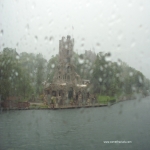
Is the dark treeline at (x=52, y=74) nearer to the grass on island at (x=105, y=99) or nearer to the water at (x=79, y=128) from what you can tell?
the grass on island at (x=105, y=99)

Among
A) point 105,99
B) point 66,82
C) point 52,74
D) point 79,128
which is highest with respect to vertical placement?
point 52,74

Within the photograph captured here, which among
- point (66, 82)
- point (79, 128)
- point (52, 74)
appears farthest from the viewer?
point (52, 74)

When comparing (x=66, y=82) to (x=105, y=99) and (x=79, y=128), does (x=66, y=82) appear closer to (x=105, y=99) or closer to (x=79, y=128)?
(x=105, y=99)

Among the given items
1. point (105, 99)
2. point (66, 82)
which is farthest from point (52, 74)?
point (105, 99)

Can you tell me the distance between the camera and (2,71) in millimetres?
7062

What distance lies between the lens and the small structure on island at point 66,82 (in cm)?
550

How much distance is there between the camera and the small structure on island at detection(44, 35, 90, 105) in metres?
5.50

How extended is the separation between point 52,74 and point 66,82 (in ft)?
1.96

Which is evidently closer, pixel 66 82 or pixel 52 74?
pixel 66 82

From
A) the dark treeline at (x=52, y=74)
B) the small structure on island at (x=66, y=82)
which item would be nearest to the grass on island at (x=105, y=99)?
the dark treeline at (x=52, y=74)

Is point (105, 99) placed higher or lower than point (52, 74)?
lower

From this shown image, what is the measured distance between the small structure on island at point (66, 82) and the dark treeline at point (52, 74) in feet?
0.42

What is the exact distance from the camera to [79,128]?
5.36 meters

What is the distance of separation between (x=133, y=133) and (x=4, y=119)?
2845mm
